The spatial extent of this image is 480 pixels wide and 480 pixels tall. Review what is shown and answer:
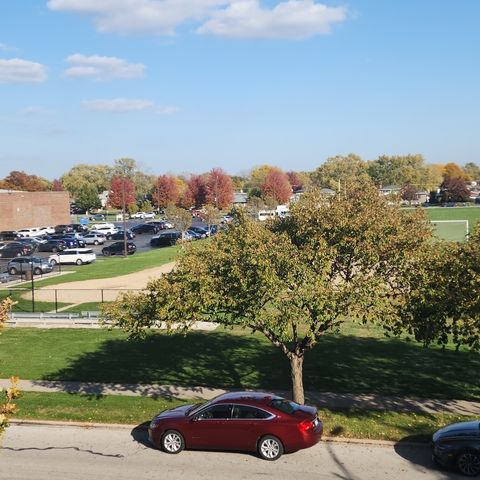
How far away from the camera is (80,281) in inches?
1597

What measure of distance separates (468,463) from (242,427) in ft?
15.7

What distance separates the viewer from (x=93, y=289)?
113ft

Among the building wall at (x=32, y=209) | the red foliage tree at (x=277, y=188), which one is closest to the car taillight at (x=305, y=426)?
the building wall at (x=32, y=209)

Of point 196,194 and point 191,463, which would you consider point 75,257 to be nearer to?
point 191,463

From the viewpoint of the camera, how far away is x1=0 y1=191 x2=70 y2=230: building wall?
77625 millimetres

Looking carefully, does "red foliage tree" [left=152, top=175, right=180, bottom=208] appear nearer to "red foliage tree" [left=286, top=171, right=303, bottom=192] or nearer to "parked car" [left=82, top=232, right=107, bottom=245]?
"parked car" [left=82, top=232, right=107, bottom=245]

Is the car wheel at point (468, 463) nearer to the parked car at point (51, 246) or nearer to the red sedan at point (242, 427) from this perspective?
the red sedan at point (242, 427)

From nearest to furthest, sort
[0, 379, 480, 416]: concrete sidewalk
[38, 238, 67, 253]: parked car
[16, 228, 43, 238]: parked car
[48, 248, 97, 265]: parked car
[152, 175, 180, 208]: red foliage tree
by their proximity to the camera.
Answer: [0, 379, 480, 416]: concrete sidewalk, [48, 248, 97, 265]: parked car, [38, 238, 67, 253]: parked car, [16, 228, 43, 238]: parked car, [152, 175, 180, 208]: red foliage tree

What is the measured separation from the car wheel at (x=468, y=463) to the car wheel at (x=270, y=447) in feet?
12.3

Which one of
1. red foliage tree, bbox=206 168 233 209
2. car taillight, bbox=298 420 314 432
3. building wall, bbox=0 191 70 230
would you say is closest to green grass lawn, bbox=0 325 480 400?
car taillight, bbox=298 420 314 432

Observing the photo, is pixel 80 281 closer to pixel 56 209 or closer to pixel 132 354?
pixel 132 354

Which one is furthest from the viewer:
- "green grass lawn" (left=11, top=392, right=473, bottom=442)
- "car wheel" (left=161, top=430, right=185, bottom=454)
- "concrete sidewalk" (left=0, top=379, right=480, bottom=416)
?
"concrete sidewalk" (left=0, top=379, right=480, bottom=416)

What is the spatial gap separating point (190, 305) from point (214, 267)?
3.76ft

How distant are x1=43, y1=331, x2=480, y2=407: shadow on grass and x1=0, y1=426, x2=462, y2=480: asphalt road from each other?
457 centimetres
